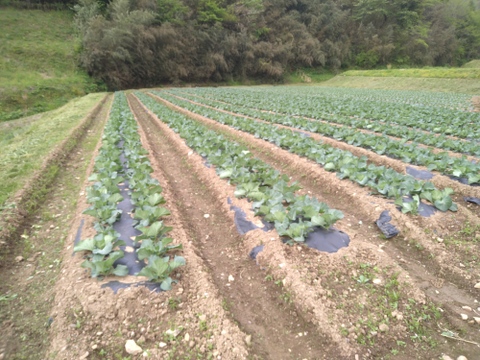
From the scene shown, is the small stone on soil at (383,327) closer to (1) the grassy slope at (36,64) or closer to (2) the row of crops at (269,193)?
(2) the row of crops at (269,193)

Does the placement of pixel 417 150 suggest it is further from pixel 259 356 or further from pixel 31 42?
pixel 31 42

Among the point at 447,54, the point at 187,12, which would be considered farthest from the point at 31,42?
the point at 447,54

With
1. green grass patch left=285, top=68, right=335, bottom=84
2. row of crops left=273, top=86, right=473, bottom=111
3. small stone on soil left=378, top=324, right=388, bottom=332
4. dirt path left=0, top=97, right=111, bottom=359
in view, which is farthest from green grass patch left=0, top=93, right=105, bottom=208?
green grass patch left=285, top=68, right=335, bottom=84

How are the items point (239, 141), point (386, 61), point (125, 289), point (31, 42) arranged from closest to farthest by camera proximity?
point (125, 289), point (239, 141), point (31, 42), point (386, 61)

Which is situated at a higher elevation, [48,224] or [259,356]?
[48,224]

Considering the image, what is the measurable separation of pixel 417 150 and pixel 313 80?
153 ft

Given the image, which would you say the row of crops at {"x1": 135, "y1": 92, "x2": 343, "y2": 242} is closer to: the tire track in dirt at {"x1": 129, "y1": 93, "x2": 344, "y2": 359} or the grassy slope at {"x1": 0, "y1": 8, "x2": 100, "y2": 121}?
the tire track in dirt at {"x1": 129, "y1": 93, "x2": 344, "y2": 359}

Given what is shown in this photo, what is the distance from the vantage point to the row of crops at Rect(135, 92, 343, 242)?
13.2ft

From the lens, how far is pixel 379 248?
4.09m

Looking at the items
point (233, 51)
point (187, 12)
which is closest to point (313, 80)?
point (233, 51)

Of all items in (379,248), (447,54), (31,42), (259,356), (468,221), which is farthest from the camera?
(447,54)

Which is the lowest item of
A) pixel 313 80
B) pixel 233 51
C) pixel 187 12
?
pixel 313 80

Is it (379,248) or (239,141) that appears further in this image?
(239,141)

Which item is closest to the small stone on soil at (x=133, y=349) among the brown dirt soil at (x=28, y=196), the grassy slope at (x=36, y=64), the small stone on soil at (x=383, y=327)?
the small stone on soil at (x=383, y=327)
